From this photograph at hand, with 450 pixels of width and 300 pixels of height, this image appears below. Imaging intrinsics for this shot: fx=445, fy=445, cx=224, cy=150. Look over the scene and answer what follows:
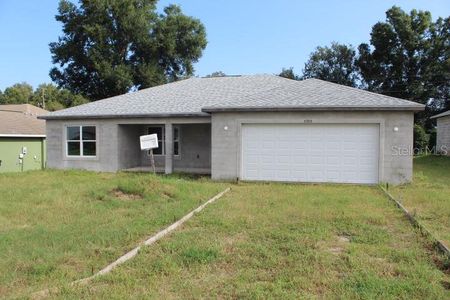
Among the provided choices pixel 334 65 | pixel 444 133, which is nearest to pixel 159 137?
pixel 444 133

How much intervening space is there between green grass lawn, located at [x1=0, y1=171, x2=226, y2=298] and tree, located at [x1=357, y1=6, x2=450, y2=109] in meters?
33.5

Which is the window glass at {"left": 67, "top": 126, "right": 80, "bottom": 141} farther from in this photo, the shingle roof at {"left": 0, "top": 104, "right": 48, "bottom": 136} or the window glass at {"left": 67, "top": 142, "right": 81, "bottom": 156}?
the shingle roof at {"left": 0, "top": 104, "right": 48, "bottom": 136}

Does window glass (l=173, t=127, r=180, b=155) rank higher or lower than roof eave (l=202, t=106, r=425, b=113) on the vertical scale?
lower

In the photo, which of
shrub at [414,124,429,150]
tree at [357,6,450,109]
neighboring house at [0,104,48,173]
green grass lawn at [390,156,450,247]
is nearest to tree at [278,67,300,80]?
tree at [357,6,450,109]

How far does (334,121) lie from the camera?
14.6 meters

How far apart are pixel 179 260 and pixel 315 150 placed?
387 inches

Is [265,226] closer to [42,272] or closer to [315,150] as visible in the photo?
[42,272]

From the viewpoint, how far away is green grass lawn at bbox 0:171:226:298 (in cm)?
552

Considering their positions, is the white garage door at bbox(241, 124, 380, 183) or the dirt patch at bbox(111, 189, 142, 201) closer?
the dirt patch at bbox(111, 189, 142, 201)

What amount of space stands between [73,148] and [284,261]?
15.6 meters

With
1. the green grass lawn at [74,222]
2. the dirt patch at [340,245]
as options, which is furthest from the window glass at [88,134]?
the dirt patch at [340,245]

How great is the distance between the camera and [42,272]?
541 centimetres

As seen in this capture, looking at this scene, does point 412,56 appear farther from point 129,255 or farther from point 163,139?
point 129,255

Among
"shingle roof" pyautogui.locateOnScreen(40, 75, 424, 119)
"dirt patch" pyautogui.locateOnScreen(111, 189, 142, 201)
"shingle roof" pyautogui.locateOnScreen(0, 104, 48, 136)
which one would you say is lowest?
"dirt patch" pyautogui.locateOnScreen(111, 189, 142, 201)
